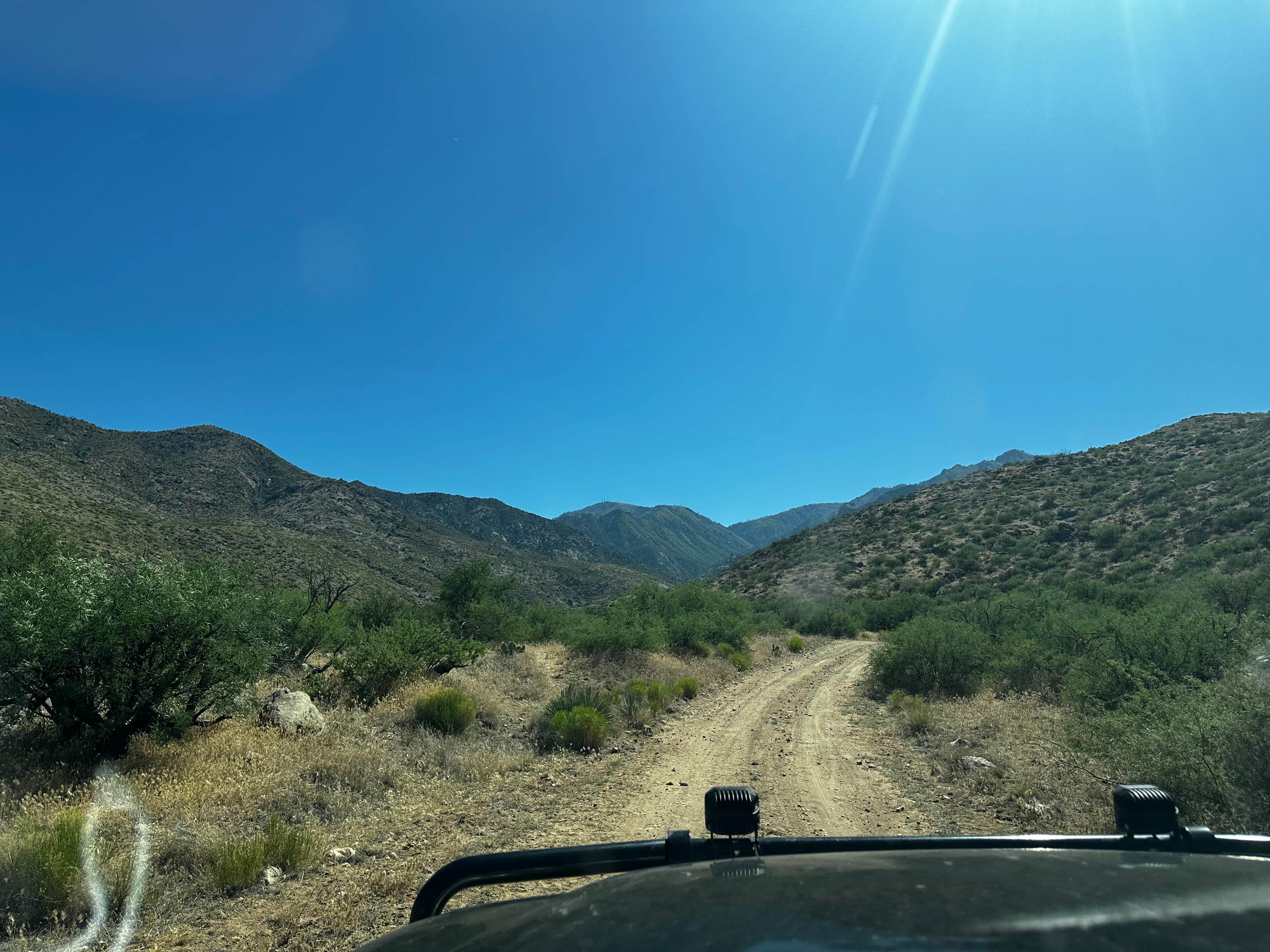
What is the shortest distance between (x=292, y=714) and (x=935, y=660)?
14141mm

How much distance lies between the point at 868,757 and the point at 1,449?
62.0 meters

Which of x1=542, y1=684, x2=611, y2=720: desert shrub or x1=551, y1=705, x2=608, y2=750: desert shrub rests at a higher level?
x1=542, y1=684, x2=611, y2=720: desert shrub

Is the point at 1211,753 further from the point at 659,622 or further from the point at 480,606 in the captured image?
the point at 480,606

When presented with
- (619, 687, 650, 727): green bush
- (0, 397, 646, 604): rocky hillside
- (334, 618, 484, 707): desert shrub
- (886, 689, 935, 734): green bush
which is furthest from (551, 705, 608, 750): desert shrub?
(0, 397, 646, 604): rocky hillside

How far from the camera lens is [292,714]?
9.45 m

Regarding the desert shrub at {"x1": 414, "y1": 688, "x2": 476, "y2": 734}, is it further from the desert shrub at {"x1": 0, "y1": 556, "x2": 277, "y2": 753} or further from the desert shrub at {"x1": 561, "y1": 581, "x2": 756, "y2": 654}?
the desert shrub at {"x1": 561, "y1": 581, "x2": 756, "y2": 654}

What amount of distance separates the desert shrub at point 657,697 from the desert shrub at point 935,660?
19.9 ft

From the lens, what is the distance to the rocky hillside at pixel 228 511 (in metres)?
35.2

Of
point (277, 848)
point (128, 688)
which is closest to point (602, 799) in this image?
point (277, 848)

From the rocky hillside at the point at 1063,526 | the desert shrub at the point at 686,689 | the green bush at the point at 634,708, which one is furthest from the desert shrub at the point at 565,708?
the rocky hillside at the point at 1063,526

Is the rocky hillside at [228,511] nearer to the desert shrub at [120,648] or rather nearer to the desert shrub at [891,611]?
the desert shrub at [120,648]

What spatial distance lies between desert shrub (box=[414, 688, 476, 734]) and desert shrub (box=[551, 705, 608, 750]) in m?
1.50

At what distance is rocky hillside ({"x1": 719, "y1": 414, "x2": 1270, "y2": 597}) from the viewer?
28719 millimetres

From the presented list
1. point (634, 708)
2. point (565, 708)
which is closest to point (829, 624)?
point (634, 708)
